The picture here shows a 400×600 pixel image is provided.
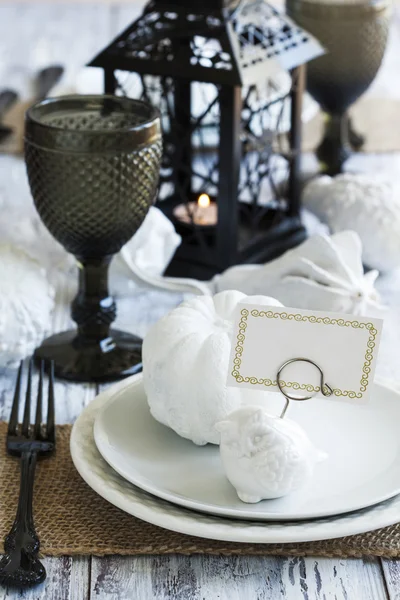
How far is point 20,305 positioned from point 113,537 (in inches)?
13.1

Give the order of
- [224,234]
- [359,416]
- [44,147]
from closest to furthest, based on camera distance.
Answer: [359,416] < [44,147] < [224,234]

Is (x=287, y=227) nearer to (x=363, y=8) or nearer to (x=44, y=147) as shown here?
(x=363, y=8)

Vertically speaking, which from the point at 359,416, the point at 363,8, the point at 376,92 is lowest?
the point at 376,92

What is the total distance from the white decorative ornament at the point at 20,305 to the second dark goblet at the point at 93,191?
34mm

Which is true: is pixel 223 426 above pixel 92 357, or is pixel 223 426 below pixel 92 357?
above

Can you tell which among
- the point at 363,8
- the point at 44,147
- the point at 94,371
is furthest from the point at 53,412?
the point at 363,8

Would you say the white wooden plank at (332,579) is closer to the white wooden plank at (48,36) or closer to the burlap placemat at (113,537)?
the burlap placemat at (113,537)

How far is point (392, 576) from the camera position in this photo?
28.0 inches

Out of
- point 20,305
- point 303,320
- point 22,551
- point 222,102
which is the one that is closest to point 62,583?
point 22,551

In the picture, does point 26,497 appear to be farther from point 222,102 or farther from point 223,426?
point 222,102

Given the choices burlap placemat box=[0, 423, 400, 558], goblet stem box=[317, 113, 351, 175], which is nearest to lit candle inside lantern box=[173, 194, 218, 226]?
goblet stem box=[317, 113, 351, 175]

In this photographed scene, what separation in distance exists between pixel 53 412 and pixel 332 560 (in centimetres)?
28

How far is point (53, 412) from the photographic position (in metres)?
0.86

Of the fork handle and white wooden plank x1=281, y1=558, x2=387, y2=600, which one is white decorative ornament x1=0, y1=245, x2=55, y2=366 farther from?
white wooden plank x1=281, y1=558, x2=387, y2=600
